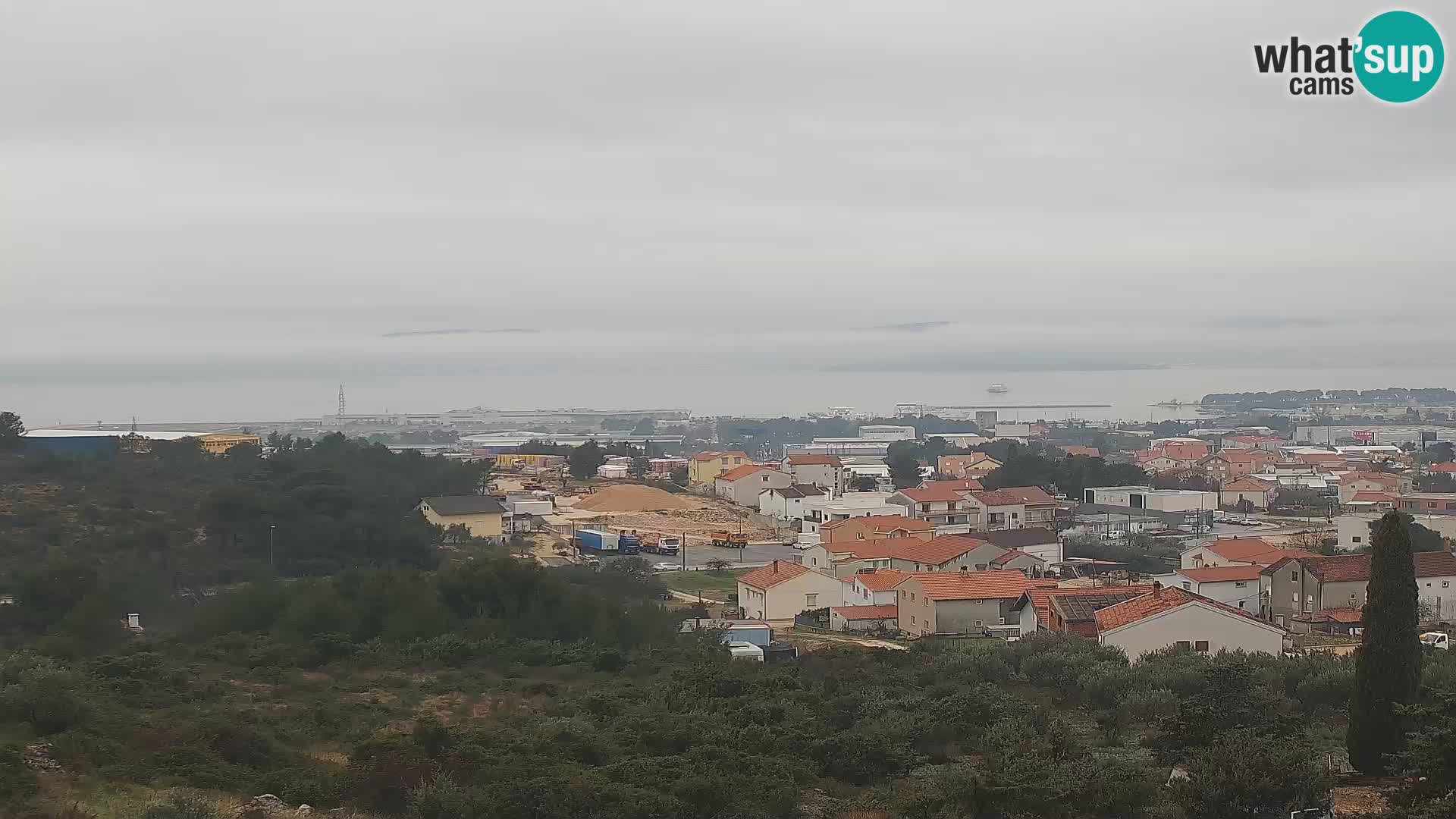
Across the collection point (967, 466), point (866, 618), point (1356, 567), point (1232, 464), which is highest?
point (967, 466)

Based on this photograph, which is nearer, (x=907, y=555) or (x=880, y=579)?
(x=880, y=579)

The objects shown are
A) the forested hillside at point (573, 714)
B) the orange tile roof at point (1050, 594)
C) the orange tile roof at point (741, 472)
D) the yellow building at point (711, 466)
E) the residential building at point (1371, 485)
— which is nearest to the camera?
the forested hillside at point (573, 714)

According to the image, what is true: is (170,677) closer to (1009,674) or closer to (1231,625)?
(1009,674)

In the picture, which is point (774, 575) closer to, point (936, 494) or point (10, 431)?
point (936, 494)

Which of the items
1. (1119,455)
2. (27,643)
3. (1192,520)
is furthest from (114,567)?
(1119,455)

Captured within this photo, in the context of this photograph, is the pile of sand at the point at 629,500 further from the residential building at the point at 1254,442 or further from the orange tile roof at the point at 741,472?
the residential building at the point at 1254,442

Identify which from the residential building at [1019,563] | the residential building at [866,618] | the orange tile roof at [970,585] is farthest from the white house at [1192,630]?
the residential building at [1019,563]

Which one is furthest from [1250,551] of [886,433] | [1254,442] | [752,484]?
[886,433]
